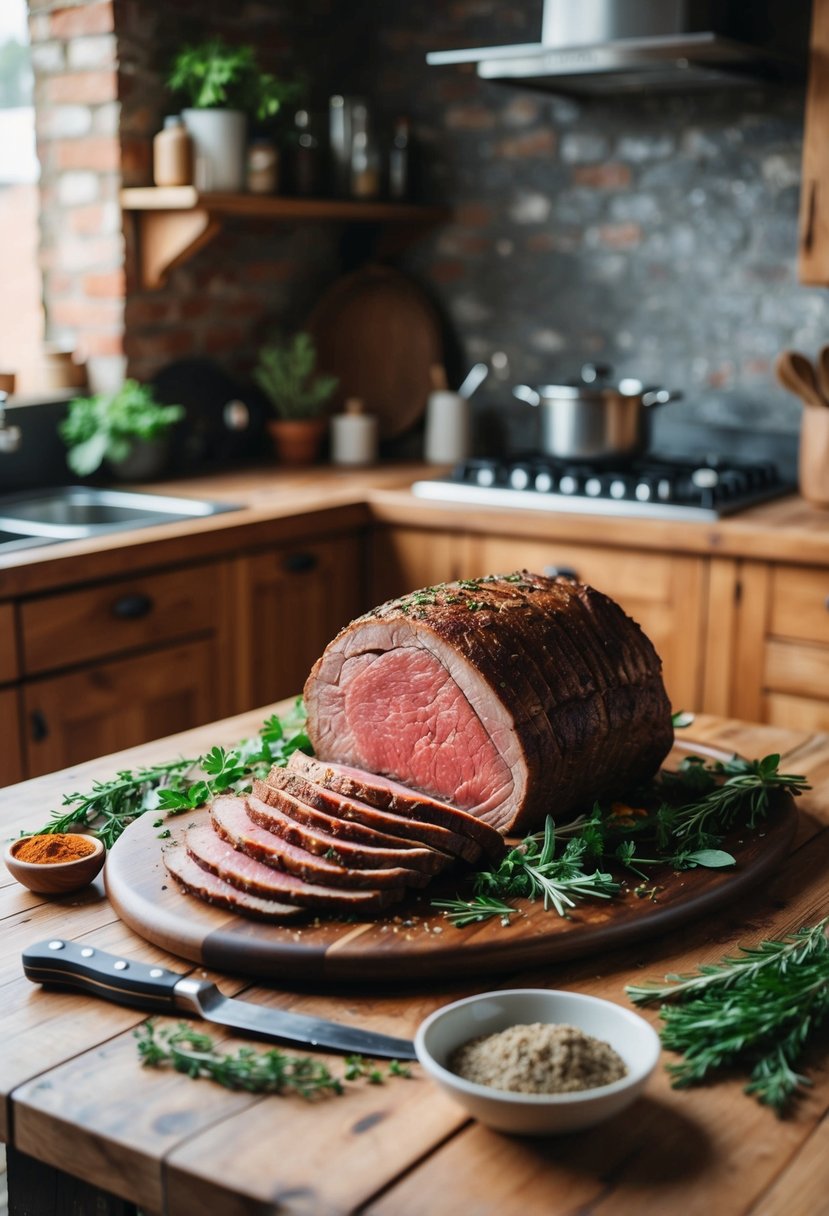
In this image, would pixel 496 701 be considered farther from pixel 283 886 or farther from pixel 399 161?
pixel 399 161

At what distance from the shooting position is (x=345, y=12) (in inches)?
177

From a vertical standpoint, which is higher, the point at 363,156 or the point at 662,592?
the point at 363,156

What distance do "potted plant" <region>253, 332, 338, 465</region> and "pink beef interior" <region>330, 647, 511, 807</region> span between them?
8.63 ft

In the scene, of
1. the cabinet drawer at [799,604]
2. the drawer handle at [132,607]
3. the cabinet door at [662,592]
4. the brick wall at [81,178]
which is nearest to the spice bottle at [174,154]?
the brick wall at [81,178]

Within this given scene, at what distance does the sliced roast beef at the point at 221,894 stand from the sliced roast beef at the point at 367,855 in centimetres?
8

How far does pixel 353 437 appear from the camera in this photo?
4363 millimetres

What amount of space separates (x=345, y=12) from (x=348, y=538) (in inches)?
73.6

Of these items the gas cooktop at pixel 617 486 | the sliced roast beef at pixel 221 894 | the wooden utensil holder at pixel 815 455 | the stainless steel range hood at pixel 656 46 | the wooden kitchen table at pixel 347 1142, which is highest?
the stainless steel range hood at pixel 656 46

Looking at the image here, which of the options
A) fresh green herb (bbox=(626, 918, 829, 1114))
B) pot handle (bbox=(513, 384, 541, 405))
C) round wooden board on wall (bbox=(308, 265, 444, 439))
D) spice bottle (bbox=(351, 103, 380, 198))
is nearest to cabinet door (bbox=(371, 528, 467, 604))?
pot handle (bbox=(513, 384, 541, 405))

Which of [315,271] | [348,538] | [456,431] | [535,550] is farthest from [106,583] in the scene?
[315,271]

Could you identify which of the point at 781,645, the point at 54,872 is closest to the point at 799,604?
the point at 781,645

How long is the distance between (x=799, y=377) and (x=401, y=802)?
238 cm

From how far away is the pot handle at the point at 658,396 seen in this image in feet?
12.3

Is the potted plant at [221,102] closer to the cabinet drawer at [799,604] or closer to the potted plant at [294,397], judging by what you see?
the potted plant at [294,397]
